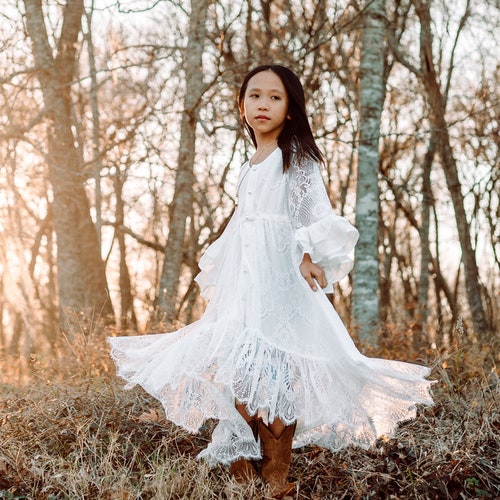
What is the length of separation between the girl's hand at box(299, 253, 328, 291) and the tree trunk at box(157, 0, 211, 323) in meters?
4.04

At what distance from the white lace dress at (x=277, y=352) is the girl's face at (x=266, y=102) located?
161 millimetres

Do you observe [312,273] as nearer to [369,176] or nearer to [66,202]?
[369,176]

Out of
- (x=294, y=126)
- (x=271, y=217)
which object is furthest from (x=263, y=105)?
(x=271, y=217)

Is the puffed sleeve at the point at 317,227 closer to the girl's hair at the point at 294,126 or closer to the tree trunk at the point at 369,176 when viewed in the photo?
the girl's hair at the point at 294,126

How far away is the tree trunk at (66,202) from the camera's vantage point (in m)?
8.05

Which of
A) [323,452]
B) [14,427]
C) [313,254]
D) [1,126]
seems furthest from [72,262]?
[313,254]

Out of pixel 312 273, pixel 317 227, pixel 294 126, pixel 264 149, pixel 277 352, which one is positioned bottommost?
pixel 277 352

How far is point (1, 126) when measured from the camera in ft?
22.2

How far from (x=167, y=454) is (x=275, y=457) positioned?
2.57 ft

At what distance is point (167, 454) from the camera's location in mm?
3715

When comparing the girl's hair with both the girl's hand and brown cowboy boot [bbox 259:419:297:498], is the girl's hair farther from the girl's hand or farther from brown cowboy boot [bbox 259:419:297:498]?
brown cowboy boot [bbox 259:419:297:498]

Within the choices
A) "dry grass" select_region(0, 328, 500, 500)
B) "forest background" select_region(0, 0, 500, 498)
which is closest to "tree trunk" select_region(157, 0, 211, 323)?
"forest background" select_region(0, 0, 500, 498)

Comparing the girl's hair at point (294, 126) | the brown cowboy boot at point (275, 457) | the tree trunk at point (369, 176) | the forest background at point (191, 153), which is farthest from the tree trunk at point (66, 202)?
the brown cowboy boot at point (275, 457)

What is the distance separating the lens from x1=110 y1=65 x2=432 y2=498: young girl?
3043 millimetres
